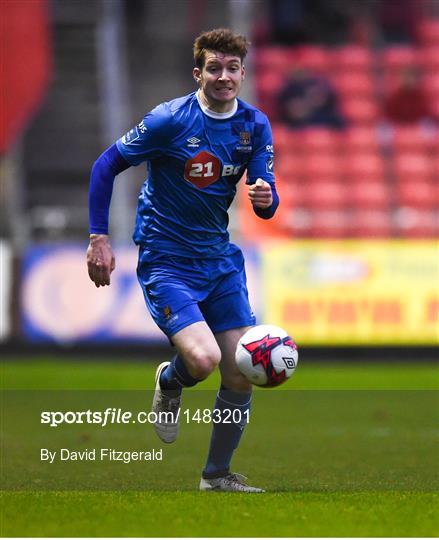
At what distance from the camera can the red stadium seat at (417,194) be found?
21.4m

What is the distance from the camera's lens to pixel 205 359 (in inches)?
264

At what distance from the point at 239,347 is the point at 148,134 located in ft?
4.22

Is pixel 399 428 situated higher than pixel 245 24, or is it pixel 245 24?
pixel 245 24

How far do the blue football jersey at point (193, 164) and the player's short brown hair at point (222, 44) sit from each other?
301 millimetres

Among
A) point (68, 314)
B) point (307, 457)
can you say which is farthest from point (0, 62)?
point (307, 457)

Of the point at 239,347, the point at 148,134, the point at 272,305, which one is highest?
the point at 148,134

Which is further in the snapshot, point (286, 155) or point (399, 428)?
point (286, 155)

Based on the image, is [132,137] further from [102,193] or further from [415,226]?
[415,226]

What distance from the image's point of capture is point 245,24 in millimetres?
23203

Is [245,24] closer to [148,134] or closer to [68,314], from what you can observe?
[68,314]

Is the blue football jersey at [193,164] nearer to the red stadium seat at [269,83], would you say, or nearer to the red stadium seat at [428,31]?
the red stadium seat at [269,83]

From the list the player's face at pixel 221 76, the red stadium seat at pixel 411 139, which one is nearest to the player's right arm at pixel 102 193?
the player's face at pixel 221 76

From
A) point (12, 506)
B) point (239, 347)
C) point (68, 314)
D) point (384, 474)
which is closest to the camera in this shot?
point (12, 506)

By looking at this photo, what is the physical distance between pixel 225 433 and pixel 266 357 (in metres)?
0.65
